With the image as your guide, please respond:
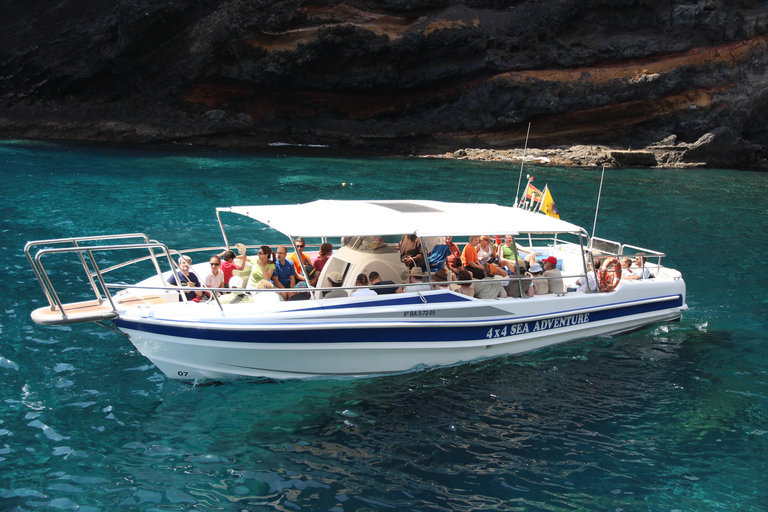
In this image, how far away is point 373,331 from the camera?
847cm

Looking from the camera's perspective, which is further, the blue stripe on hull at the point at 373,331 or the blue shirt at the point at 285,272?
the blue shirt at the point at 285,272

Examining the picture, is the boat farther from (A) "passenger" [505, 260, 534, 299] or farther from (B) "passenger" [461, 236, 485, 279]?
(B) "passenger" [461, 236, 485, 279]

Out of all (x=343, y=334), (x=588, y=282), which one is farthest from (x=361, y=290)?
(x=588, y=282)

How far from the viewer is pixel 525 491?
672 centimetres

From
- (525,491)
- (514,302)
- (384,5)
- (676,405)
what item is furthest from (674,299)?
(384,5)

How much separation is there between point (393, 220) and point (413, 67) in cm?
3879

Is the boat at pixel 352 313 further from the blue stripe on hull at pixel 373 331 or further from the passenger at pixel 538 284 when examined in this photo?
the passenger at pixel 538 284

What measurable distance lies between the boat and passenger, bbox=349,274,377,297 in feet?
0.29

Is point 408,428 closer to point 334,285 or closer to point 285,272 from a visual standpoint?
point 334,285

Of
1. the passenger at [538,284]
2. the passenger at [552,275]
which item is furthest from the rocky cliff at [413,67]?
the passenger at [538,284]

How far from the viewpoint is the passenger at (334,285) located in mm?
8750

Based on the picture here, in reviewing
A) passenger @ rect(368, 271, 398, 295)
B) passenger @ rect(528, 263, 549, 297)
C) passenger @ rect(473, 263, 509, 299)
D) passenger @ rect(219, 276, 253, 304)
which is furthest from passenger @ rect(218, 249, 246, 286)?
passenger @ rect(528, 263, 549, 297)

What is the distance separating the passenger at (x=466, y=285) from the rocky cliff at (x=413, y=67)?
35816 mm

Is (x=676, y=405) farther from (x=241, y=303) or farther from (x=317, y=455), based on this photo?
(x=241, y=303)
